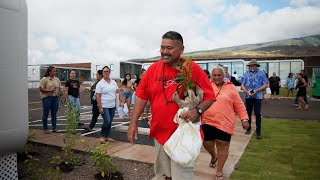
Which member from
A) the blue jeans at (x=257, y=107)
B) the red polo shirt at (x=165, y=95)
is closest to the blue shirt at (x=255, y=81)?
the blue jeans at (x=257, y=107)

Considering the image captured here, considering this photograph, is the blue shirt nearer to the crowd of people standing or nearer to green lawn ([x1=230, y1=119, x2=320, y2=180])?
the crowd of people standing

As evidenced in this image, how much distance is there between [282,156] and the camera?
5441 millimetres

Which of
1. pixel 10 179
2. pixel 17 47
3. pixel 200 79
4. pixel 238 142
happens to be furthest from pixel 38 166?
pixel 238 142

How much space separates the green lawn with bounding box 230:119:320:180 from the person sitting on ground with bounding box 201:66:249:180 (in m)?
0.57

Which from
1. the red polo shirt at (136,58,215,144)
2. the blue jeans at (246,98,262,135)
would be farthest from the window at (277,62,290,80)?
the red polo shirt at (136,58,215,144)

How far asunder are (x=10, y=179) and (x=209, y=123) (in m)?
2.96

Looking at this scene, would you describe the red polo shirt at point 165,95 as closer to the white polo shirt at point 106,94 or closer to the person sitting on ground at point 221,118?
the person sitting on ground at point 221,118

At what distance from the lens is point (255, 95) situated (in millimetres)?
6977

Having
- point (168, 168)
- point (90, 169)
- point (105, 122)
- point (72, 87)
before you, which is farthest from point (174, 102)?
point (72, 87)

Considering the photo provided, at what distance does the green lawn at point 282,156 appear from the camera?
4453mm

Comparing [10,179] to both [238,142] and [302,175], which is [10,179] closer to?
[302,175]

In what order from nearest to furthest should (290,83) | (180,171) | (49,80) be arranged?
(180,171)
(49,80)
(290,83)

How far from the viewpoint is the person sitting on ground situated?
4.11 m

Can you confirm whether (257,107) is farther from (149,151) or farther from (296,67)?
(296,67)
